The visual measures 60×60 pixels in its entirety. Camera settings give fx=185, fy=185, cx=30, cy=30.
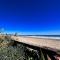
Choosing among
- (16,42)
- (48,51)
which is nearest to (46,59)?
(48,51)

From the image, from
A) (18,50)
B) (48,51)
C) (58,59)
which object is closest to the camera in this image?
(58,59)

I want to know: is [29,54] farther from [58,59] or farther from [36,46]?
[58,59]

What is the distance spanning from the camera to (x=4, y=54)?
6223 millimetres

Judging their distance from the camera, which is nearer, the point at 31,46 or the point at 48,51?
the point at 48,51

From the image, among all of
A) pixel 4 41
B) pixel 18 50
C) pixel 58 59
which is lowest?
pixel 58 59

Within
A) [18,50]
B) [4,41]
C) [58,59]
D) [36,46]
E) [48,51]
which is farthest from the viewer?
[4,41]

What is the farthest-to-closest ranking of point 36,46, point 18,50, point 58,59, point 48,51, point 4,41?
point 4,41 < point 18,50 < point 36,46 < point 48,51 < point 58,59

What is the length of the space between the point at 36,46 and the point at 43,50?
340 mm

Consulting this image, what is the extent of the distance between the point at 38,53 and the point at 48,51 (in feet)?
1.78

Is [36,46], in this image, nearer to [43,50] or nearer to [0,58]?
[43,50]

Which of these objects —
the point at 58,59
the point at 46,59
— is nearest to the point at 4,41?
the point at 46,59

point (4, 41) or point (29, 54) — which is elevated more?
point (4, 41)

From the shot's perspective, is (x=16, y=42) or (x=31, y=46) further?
(x=16, y=42)

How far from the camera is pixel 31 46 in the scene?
6438mm
